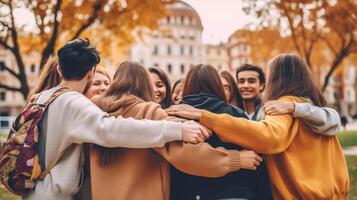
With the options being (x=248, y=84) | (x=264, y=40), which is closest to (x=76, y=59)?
(x=248, y=84)

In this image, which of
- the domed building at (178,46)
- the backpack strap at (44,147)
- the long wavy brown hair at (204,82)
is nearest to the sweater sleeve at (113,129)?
the backpack strap at (44,147)

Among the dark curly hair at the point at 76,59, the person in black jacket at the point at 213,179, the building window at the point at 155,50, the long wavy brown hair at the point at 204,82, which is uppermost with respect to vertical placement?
the building window at the point at 155,50

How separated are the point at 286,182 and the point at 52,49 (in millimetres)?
12430

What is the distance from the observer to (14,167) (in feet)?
10.5

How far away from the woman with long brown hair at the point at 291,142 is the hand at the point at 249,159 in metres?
0.05

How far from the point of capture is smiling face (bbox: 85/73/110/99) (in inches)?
203

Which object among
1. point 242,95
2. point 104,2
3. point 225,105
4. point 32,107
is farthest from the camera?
point 104,2

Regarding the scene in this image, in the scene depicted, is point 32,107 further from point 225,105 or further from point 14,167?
point 225,105

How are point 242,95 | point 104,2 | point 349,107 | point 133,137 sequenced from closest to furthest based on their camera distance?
point 133,137 → point 242,95 → point 104,2 → point 349,107

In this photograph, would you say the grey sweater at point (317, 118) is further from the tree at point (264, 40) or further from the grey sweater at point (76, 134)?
the tree at point (264, 40)

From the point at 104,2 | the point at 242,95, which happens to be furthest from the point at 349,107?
the point at 242,95

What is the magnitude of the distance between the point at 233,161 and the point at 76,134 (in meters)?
1.08

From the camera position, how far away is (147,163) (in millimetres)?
3287

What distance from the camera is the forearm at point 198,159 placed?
319cm
